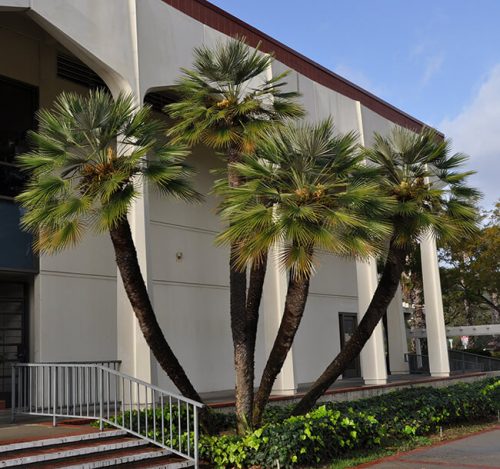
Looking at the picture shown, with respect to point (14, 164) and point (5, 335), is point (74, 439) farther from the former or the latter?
point (14, 164)

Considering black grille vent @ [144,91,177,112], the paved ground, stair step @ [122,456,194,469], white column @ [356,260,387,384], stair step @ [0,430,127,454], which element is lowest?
the paved ground

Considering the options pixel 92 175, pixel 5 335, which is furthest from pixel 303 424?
pixel 5 335

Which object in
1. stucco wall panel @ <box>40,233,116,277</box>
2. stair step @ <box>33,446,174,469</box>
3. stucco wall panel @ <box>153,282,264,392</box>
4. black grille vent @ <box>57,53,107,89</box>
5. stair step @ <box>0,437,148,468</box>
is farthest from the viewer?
stucco wall panel @ <box>153,282,264,392</box>

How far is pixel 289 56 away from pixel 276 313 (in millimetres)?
7750

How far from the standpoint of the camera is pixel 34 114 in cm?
1478

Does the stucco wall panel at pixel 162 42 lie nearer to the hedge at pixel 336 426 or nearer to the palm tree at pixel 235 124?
the palm tree at pixel 235 124

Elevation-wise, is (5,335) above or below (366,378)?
above

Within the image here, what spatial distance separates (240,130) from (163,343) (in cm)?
404

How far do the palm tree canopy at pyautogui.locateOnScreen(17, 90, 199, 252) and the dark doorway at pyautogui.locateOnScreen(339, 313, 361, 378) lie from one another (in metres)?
15.2

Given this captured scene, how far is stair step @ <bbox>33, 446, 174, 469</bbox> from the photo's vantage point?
28.2 feet

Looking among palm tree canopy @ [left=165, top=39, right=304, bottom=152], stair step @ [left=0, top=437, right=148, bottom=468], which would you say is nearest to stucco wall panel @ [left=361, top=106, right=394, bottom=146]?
palm tree canopy @ [left=165, top=39, right=304, bottom=152]

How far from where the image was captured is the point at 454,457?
412 inches

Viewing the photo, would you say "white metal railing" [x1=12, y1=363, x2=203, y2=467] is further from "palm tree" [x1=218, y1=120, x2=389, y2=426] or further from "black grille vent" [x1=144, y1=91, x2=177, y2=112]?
"black grille vent" [x1=144, y1=91, x2=177, y2=112]

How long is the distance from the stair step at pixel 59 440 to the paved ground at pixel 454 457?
3.97m
